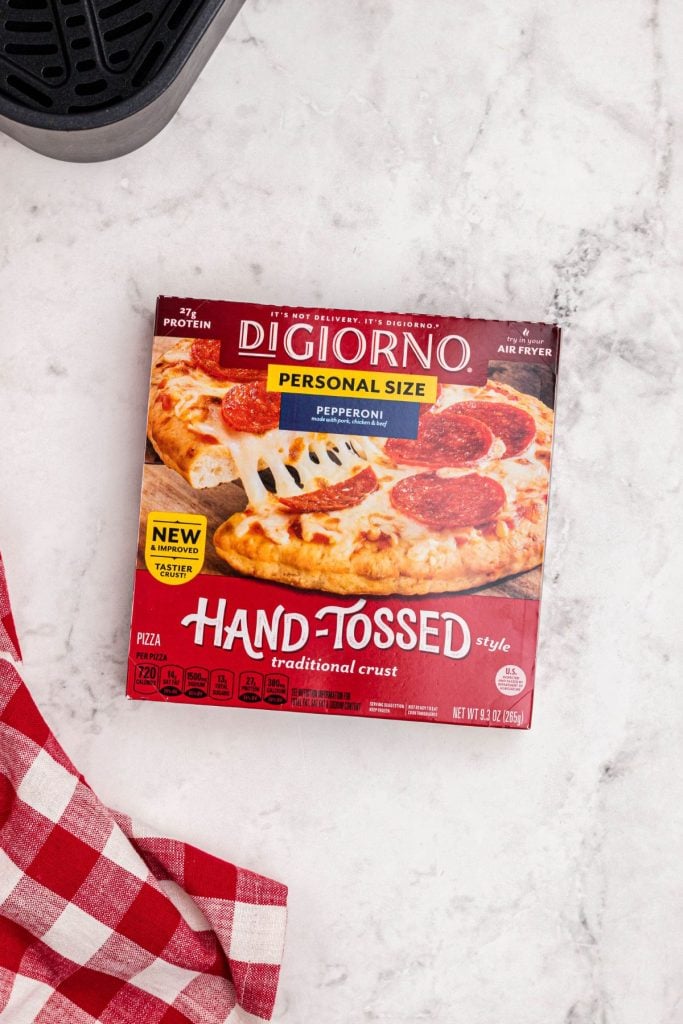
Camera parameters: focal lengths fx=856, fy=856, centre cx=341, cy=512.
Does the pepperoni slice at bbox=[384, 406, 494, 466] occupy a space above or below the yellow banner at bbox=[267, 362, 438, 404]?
below

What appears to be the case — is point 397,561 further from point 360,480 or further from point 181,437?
point 181,437

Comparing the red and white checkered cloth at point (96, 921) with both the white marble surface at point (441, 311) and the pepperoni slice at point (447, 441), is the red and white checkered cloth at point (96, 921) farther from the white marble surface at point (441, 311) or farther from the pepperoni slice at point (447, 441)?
the pepperoni slice at point (447, 441)

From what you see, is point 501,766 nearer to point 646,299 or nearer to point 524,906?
point 524,906

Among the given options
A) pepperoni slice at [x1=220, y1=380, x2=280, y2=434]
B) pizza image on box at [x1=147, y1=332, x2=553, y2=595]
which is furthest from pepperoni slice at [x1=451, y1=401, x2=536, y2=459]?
pepperoni slice at [x1=220, y1=380, x2=280, y2=434]

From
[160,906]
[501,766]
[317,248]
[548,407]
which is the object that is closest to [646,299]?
[548,407]

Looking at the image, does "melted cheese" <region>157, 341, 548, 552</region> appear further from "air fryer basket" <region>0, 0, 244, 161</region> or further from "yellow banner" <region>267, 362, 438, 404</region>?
"air fryer basket" <region>0, 0, 244, 161</region>

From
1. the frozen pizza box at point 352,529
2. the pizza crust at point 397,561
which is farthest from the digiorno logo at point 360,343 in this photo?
the pizza crust at point 397,561

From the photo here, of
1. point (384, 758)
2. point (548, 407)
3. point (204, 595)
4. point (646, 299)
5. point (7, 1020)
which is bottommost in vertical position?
point (7, 1020)
